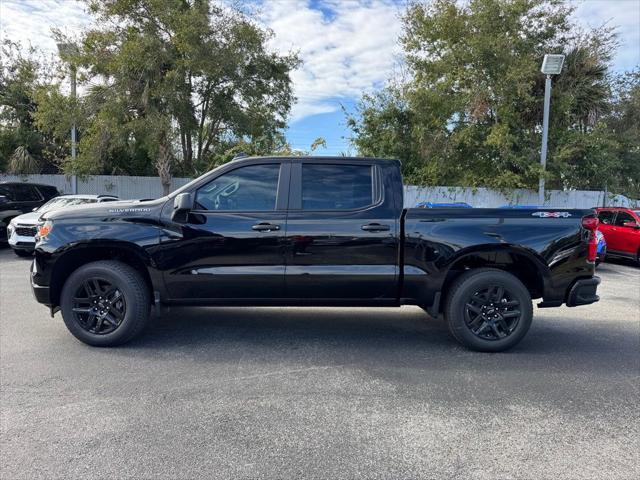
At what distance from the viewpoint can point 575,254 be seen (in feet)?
15.6

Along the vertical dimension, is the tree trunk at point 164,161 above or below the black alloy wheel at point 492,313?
above

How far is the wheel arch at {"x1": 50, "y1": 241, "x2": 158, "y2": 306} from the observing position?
4.70 m

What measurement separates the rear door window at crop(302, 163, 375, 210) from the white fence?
470 inches

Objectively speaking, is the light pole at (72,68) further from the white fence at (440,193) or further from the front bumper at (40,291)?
the front bumper at (40,291)

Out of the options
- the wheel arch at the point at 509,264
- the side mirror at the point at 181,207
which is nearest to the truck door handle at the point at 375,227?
the wheel arch at the point at 509,264

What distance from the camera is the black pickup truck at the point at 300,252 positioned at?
4684 millimetres

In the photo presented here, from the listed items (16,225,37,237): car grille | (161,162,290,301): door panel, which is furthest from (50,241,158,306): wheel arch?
(16,225,37,237): car grille

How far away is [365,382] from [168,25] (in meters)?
16.0

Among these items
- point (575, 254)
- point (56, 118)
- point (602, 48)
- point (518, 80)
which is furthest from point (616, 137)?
point (56, 118)

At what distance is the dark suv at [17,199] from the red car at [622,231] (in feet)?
54.3

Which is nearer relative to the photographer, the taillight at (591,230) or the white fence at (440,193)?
the taillight at (591,230)

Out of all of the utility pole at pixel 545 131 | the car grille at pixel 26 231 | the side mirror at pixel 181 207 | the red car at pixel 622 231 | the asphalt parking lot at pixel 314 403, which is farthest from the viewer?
the utility pole at pixel 545 131

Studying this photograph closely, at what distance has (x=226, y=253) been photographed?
4.68 meters

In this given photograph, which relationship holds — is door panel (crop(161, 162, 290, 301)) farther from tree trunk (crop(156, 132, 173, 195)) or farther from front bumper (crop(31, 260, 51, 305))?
tree trunk (crop(156, 132, 173, 195))
